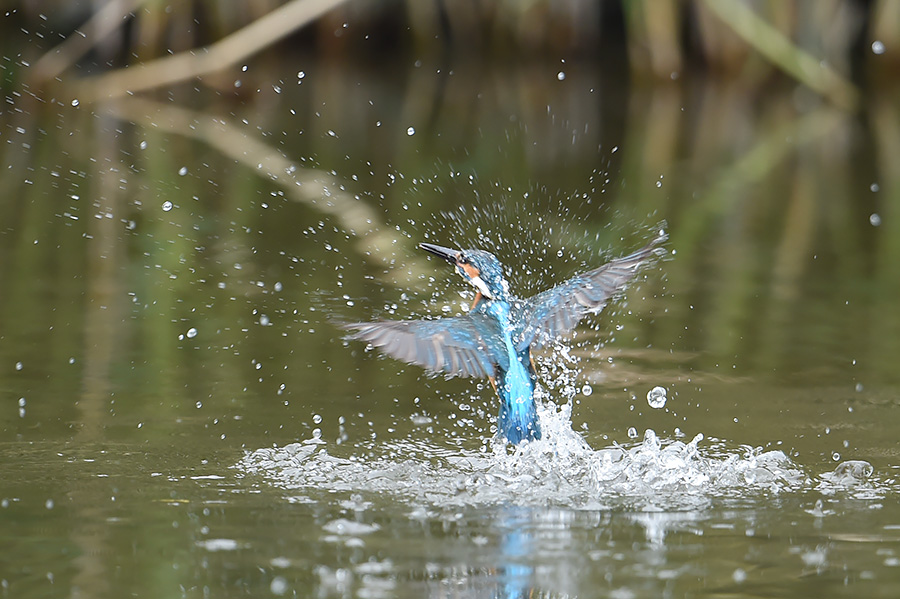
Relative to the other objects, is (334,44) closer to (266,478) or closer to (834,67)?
(834,67)

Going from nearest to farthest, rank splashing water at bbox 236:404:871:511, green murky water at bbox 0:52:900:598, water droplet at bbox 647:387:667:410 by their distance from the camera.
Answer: green murky water at bbox 0:52:900:598 → splashing water at bbox 236:404:871:511 → water droplet at bbox 647:387:667:410

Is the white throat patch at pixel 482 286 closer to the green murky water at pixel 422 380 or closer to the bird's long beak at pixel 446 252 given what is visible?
the bird's long beak at pixel 446 252

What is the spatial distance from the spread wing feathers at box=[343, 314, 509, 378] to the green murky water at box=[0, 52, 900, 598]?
0.28 m

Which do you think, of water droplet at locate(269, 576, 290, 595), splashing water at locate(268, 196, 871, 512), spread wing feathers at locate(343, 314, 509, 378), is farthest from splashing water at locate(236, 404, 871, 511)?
water droplet at locate(269, 576, 290, 595)

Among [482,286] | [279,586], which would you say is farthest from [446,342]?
[279,586]

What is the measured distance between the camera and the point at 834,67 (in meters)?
14.1

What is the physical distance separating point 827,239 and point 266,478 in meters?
4.22

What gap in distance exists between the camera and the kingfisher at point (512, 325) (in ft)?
13.0

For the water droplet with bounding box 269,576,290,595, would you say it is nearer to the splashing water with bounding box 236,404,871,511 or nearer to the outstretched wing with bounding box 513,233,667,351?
the splashing water with bounding box 236,404,871,511

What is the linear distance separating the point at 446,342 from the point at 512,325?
0.23 metres

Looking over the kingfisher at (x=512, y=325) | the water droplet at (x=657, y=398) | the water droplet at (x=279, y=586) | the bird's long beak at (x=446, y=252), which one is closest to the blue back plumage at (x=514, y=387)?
the kingfisher at (x=512, y=325)

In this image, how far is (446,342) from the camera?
3908mm

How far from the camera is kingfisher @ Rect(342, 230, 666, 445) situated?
3949 mm

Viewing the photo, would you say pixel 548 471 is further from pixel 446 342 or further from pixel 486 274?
pixel 486 274
